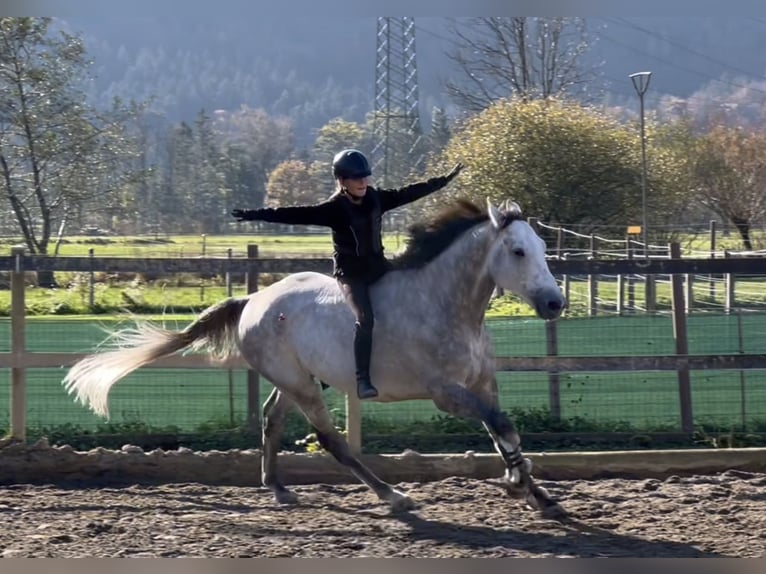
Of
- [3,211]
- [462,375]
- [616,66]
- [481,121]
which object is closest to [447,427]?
[462,375]

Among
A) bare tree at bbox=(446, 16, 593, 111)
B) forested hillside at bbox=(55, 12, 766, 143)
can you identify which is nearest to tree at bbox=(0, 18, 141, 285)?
bare tree at bbox=(446, 16, 593, 111)

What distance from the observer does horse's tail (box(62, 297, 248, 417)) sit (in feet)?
23.1

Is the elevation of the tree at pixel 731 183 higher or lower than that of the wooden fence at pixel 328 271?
higher

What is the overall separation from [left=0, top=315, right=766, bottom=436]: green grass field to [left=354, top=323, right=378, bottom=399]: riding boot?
2.85 m

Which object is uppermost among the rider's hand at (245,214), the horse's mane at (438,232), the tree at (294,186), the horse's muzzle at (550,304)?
the tree at (294,186)

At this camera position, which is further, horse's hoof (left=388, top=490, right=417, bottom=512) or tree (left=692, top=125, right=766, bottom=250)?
tree (left=692, top=125, right=766, bottom=250)

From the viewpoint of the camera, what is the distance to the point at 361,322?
235 inches

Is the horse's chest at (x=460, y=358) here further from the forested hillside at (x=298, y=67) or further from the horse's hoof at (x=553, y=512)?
the forested hillside at (x=298, y=67)

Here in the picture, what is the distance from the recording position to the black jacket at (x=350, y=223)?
601 centimetres

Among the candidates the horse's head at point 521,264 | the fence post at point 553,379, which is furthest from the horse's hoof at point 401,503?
the fence post at point 553,379

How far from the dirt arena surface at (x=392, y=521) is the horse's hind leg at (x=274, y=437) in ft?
0.35

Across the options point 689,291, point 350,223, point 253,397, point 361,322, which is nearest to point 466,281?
point 361,322

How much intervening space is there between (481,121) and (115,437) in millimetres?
14497

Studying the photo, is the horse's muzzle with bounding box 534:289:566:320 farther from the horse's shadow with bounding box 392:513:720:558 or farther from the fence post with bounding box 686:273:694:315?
the fence post with bounding box 686:273:694:315
